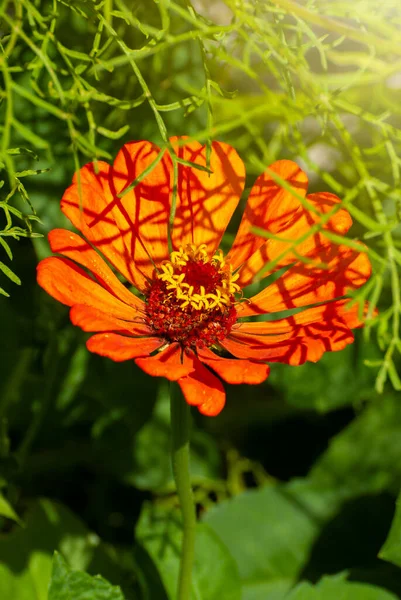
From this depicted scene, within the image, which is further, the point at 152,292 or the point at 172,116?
the point at 172,116

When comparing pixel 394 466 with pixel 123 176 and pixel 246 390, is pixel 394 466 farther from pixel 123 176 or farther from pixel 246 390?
pixel 123 176

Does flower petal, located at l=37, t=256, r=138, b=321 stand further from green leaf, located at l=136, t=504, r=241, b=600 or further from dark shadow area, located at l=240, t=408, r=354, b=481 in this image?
dark shadow area, located at l=240, t=408, r=354, b=481

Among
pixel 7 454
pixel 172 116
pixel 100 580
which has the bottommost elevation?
pixel 100 580

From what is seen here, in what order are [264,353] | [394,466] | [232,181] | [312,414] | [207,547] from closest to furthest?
1. [264,353]
2. [232,181]
3. [207,547]
4. [394,466]
5. [312,414]

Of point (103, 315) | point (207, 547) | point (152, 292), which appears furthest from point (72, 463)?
point (103, 315)

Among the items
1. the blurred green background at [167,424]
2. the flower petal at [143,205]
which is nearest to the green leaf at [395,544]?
the blurred green background at [167,424]

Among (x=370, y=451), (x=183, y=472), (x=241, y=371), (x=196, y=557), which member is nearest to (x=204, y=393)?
(x=241, y=371)

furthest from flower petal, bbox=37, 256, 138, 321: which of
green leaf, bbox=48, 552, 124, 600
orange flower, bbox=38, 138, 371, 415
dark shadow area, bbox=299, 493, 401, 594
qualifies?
dark shadow area, bbox=299, 493, 401, 594
